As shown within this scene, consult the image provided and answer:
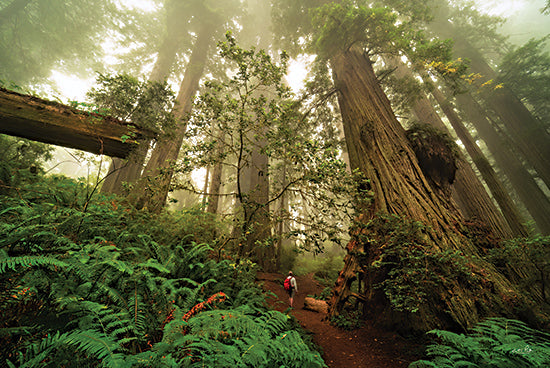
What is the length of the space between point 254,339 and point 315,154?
9.46 feet

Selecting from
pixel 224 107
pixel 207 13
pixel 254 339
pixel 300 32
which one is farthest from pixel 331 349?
pixel 207 13

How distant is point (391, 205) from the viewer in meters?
4.01

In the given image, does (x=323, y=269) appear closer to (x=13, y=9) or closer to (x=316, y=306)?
(x=316, y=306)

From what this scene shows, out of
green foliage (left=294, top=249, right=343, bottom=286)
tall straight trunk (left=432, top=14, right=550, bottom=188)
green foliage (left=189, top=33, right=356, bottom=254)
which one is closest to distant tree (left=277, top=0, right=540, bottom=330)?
green foliage (left=189, top=33, right=356, bottom=254)

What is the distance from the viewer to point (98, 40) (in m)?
15.4

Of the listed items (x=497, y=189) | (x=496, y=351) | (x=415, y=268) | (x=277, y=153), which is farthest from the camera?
(x=497, y=189)

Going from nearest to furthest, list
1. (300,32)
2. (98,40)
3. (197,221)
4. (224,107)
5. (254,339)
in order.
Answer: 1. (254,339)
2. (224,107)
3. (197,221)
4. (300,32)
5. (98,40)

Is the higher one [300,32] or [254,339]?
[300,32]

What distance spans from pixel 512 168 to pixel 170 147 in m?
17.6

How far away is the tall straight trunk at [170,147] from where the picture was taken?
385 centimetres

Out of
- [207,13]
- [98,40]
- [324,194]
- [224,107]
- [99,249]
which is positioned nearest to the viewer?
[99,249]

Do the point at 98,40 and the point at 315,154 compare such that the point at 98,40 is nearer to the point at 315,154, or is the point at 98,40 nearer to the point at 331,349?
the point at 315,154

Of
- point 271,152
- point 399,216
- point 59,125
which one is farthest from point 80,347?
point 59,125

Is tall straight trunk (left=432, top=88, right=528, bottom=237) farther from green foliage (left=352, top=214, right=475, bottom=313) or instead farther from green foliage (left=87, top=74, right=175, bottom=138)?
green foliage (left=87, top=74, right=175, bottom=138)
